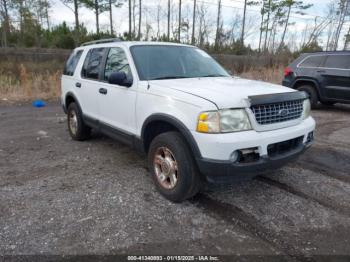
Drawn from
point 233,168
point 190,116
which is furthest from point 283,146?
point 190,116

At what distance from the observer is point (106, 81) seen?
A: 173 inches

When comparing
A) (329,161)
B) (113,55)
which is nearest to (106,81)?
(113,55)

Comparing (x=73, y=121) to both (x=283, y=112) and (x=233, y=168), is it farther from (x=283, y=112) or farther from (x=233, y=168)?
(x=283, y=112)

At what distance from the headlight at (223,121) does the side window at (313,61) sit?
743 cm

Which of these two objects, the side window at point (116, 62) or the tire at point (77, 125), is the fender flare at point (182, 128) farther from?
the tire at point (77, 125)

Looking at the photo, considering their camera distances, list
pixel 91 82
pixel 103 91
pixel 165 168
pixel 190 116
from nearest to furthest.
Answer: pixel 190 116 → pixel 165 168 → pixel 103 91 → pixel 91 82

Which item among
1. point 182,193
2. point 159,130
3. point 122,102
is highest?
point 122,102

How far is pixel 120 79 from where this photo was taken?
365 centimetres

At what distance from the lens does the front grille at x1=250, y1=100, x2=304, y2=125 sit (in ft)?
9.64

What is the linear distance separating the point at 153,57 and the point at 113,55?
72 cm

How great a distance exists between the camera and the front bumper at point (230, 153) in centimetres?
275

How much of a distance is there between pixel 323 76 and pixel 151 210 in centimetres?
776

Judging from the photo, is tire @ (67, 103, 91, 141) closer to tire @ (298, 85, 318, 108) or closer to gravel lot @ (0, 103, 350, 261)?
gravel lot @ (0, 103, 350, 261)

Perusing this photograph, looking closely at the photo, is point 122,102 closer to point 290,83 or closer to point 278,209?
point 278,209
